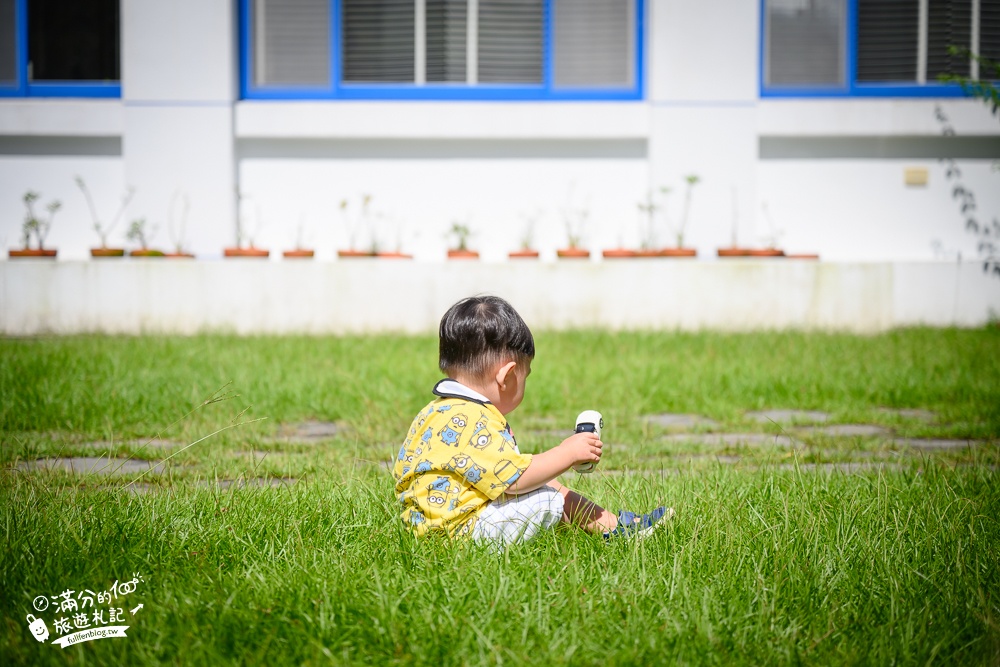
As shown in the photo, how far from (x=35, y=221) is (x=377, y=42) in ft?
12.2

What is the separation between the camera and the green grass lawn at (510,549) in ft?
6.29

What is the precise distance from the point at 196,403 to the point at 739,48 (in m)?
Result: 6.45

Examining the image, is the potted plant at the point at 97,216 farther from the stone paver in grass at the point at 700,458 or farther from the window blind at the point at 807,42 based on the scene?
the stone paver in grass at the point at 700,458

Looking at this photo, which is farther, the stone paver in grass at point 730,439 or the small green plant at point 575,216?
the small green plant at point 575,216

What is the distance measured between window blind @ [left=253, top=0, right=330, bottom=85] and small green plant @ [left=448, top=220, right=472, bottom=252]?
6.53 feet

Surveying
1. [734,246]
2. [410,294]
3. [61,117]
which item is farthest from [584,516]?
[61,117]

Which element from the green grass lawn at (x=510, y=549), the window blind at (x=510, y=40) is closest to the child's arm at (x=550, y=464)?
the green grass lawn at (x=510, y=549)

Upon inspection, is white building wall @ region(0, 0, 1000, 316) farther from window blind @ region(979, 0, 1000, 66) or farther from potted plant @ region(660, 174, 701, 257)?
window blind @ region(979, 0, 1000, 66)

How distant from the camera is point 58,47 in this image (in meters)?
9.30

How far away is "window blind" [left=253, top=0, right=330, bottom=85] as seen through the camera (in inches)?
361

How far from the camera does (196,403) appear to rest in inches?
183

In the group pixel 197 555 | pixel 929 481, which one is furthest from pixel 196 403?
pixel 929 481

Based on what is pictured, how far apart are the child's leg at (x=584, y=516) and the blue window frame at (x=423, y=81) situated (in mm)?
7214

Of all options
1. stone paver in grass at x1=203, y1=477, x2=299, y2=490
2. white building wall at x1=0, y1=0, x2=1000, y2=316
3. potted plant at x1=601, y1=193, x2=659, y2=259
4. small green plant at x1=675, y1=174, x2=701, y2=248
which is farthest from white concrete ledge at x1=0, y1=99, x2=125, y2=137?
stone paver in grass at x1=203, y1=477, x2=299, y2=490
